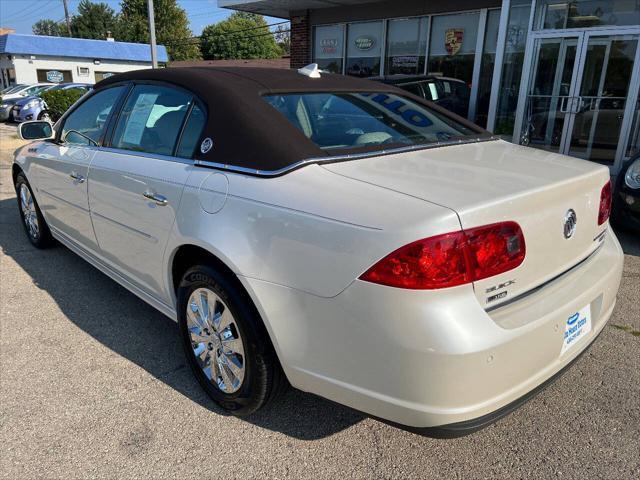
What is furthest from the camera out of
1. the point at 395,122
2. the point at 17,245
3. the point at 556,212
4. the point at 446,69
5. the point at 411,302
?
the point at 446,69

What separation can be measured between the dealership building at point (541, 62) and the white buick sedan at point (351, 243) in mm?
7040

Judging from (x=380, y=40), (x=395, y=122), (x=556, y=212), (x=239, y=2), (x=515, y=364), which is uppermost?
(x=239, y=2)

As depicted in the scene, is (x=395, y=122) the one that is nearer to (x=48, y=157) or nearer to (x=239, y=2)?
(x=48, y=157)

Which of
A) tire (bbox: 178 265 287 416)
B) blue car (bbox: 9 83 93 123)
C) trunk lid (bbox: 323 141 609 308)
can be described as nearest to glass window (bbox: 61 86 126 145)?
tire (bbox: 178 265 287 416)

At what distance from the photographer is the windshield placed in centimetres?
252

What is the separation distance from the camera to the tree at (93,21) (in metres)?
70.1

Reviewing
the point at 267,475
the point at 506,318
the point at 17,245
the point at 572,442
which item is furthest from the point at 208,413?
the point at 17,245

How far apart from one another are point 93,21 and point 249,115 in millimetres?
79877

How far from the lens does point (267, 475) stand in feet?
7.12

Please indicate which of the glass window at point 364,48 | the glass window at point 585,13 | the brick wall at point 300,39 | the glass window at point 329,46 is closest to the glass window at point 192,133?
the glass window at point 585,13

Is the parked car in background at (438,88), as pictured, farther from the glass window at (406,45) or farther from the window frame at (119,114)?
the window frame at (119,114)

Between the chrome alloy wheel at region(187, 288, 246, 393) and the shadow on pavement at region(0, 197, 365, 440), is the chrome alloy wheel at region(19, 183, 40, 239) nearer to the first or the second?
the shadow on pavement at region(0, 197, 365, 440)

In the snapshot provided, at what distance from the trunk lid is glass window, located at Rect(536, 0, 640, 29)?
7.77m

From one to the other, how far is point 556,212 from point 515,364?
2.07ft
